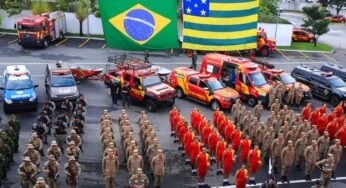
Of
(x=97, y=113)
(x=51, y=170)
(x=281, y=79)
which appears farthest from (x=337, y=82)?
(x=51, y=170)

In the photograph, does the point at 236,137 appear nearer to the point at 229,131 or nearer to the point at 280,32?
the point at 229,131

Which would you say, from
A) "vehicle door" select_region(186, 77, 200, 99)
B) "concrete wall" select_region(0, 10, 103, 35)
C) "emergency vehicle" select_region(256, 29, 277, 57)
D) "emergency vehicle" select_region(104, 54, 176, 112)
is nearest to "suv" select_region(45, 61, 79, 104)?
"emergency vehicle" select_region(104, 54, 176, 112)

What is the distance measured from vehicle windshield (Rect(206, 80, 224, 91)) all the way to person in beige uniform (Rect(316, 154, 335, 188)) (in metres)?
8.69

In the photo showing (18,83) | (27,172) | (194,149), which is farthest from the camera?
(18,83)

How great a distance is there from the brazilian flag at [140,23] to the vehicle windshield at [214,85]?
368 cm

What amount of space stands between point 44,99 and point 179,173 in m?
10.2

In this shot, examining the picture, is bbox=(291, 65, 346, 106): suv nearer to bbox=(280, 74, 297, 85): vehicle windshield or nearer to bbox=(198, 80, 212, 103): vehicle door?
bbox=(280, 74, 297, 85): vehicle windshield

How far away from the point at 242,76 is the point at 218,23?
340 centimetres

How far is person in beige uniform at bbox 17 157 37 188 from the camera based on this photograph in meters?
12.8

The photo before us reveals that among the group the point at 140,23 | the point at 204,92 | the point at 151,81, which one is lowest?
the point at 204,92

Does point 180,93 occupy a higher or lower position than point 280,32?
lower

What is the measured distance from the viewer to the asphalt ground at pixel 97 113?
1524 cm

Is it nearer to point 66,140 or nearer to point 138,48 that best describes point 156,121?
point 138,48

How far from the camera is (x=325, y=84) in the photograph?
24453mm
